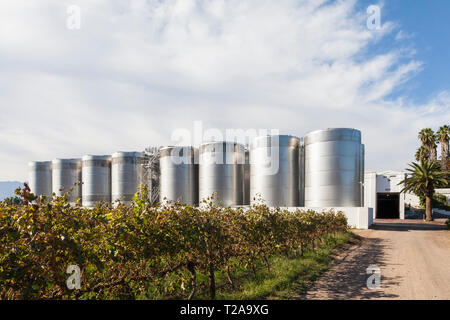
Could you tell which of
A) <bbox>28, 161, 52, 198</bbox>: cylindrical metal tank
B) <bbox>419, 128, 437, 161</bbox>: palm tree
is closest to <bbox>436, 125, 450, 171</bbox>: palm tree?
<bbox>419, 128, 437, 161</bbox>: palm tree

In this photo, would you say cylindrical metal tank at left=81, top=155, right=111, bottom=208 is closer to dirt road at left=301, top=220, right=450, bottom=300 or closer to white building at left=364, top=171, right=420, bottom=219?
dirt road at left=301, top=220, right=450, bottom=300

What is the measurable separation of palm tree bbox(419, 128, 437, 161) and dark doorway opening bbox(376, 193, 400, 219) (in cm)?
1914

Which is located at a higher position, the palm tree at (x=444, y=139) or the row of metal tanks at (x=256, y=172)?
the palm tree at (x=444, y=139)

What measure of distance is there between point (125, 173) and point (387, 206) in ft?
157

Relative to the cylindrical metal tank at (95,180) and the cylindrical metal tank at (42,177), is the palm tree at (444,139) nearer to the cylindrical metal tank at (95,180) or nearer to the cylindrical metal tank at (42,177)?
the cylindrical metal tank at (95,180)

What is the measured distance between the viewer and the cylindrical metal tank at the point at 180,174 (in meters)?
40.1

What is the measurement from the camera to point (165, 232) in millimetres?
5531

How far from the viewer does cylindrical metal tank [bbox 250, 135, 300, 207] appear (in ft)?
109

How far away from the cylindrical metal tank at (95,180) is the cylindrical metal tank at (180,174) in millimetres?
12888

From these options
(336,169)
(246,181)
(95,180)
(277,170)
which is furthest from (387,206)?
(95,180)

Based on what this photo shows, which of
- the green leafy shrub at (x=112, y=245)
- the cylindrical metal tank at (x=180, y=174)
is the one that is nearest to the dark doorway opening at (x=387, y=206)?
the cylindrical metal tank at (x=180, y=174)

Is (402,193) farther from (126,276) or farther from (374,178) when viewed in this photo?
(126,276)

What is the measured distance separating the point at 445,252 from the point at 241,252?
45.1 feet
